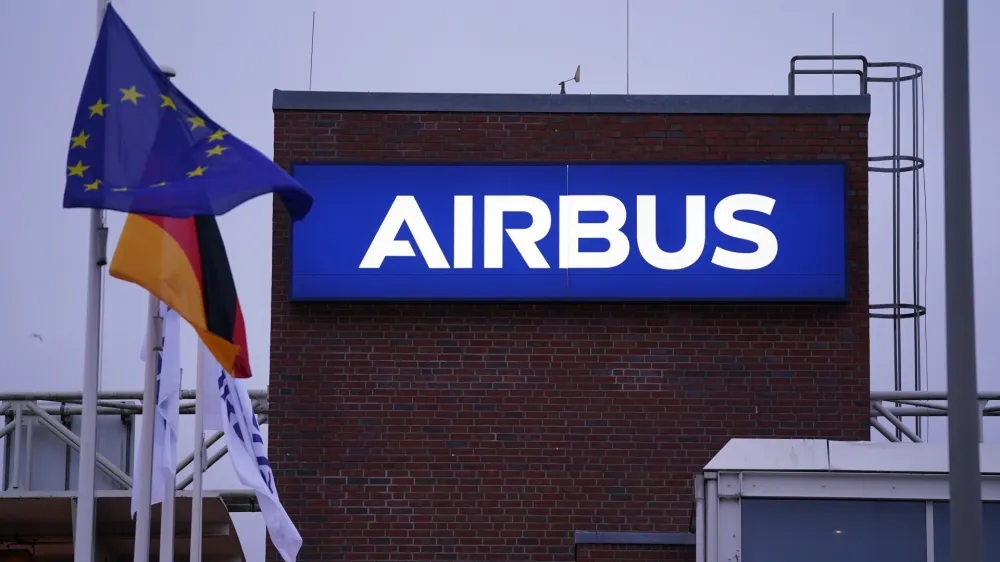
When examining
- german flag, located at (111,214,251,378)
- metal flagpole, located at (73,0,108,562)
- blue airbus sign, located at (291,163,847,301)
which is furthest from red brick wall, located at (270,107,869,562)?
metal flagpole, located at (73,0,108,562)

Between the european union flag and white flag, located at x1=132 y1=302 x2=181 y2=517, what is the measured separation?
9.90 ft

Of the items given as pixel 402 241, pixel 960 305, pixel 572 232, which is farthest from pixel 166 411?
pixel 960 305

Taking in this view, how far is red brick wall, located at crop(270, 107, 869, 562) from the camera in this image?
1741cm

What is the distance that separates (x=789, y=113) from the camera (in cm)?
1798

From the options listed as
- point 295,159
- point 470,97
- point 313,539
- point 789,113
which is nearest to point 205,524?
point 313,539

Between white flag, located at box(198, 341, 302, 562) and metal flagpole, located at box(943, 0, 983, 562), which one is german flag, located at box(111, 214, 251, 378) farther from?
metal flagpole, located at box(943, 0, 983, 562)

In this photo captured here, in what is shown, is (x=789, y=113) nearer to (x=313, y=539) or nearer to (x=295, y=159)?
(x=295, y=159)

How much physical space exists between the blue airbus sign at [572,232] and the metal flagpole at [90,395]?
19.8 feet

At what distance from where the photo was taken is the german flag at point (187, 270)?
11.9 m

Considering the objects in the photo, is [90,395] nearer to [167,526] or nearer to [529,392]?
[167,526]

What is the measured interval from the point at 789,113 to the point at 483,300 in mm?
4251

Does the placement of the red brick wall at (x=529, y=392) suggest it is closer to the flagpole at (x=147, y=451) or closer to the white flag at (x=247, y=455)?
the white flag at (x=247, y=455)

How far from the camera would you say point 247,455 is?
14781 mm

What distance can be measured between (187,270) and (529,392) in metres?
6.39
